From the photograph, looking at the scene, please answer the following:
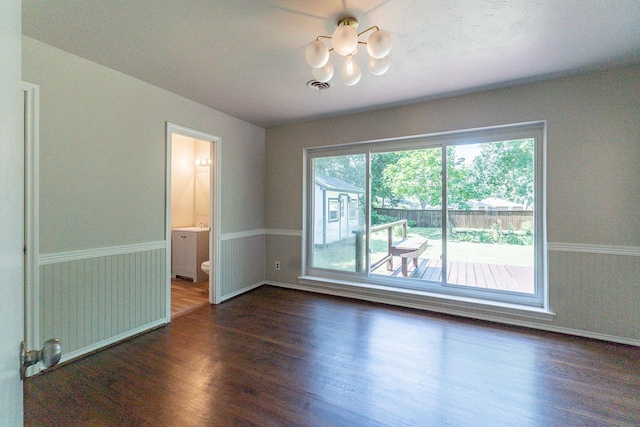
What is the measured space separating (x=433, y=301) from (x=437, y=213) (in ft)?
3.48

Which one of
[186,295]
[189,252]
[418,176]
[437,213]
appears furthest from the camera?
[189,252]

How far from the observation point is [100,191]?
8.04 ft

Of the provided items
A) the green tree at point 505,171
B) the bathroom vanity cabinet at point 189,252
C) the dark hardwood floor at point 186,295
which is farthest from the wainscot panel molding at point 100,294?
the green tree at point 505,171

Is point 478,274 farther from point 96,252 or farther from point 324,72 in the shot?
point 96,252

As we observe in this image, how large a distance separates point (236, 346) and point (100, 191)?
183 cm

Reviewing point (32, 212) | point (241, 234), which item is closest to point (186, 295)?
point (241, 234)

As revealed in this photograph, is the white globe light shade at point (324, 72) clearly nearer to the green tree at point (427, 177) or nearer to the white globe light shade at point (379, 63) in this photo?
the white globe light shade at point (379, 63)

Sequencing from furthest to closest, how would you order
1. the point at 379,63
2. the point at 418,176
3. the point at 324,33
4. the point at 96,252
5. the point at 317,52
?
the point at 418,176, the point at 96,252, the point at 324,33, the point at 379,63, the point at 317,52

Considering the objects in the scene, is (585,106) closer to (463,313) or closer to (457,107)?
(457,107)

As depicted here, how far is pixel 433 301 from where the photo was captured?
3.29 meters

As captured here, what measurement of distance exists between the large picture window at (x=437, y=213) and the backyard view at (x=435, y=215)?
1 centimetres

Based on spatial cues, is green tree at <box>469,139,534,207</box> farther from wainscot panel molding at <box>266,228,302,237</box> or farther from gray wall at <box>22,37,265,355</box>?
gray wall at <box>22,37,265,355</box>

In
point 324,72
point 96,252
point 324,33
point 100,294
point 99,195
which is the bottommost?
point 100,294

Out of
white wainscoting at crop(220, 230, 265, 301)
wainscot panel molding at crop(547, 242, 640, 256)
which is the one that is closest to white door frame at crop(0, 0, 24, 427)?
white wainscoting at crop(220, 230, 265, 301)
